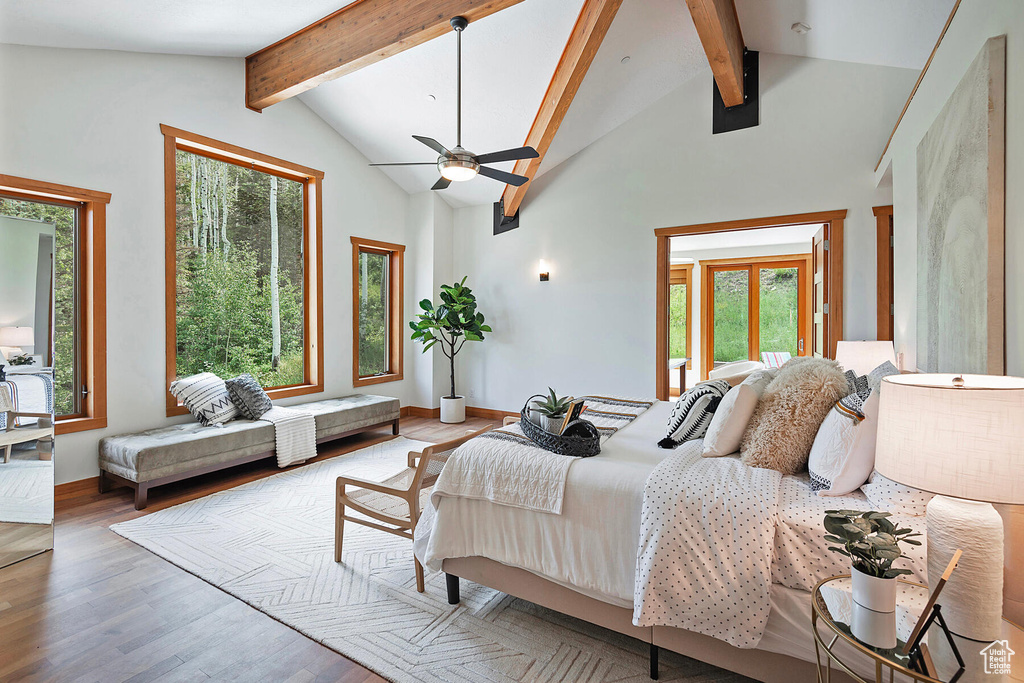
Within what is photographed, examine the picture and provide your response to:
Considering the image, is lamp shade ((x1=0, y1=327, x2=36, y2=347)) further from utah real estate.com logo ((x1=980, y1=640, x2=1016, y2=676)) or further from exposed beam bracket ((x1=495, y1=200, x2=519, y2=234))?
utah real estate.com logo ((x1=980, y1=640, x2=1016, y2=676))

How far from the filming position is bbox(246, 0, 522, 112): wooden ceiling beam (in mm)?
3461

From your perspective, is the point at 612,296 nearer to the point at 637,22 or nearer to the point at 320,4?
the point at 637,22

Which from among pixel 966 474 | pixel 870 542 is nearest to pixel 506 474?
pixel 870 542

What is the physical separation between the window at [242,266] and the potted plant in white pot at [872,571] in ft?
15.3

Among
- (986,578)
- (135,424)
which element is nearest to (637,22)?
(986,578)

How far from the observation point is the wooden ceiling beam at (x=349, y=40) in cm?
346

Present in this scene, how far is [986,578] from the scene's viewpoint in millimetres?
1069

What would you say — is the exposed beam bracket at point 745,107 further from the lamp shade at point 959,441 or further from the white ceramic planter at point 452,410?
the lamp shade at point 959,441

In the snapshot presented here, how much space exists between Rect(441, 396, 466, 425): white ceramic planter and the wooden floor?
Answer: 3.55 m

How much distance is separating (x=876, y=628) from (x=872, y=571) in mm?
121

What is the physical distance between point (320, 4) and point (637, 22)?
2.41 meters

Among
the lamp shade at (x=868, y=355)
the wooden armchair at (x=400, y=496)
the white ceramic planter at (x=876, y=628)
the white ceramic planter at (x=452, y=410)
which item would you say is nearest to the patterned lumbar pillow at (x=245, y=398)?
the wooden armchair at (x=400, y=496)

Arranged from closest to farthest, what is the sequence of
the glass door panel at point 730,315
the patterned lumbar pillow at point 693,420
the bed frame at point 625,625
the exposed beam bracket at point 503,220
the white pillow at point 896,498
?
1. the white pillow at point 896,498
2. the bed frame at point 625,625
3. the patterned lumbar pillow at point 693,420
4. the exposed beam bracket at point 503,220
5. the glass door panel at point 730,315

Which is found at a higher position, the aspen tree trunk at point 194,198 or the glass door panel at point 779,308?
the aspen tree trunk at point 194,198
